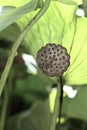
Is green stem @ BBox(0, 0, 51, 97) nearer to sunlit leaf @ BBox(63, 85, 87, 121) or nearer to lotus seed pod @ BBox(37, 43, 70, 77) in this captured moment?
lotus seed pod @ BBox(37, 43, 70, 77)

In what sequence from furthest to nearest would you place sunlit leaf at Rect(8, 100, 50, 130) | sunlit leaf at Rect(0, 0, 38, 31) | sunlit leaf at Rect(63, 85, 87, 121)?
sunlit leaf at Rect(8, 100, 50, 130) < sunlit leaf at Rect(63, 85, 87, 121) < sunlit leaf at Rect(0, 0, 38, 31)

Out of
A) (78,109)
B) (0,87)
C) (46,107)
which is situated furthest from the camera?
(46,107)

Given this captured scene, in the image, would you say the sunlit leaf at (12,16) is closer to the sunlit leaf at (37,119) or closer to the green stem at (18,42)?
the green stem at (18,42)

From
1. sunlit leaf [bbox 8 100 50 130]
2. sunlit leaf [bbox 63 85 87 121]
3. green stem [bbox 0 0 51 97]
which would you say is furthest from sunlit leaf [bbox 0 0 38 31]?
sunlit leaf [bbox 8 100 50 130]

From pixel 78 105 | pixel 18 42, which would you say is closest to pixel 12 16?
pixel 18 42

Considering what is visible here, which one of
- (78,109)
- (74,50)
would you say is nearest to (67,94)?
(78,109)

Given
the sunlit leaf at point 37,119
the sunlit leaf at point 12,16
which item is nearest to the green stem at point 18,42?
the sunlit leaf at point 12,16

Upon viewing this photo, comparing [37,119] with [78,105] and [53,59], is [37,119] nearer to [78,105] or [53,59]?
[78,105]

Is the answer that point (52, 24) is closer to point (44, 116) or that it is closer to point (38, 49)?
point (38, 49)
